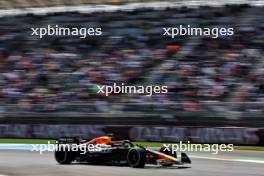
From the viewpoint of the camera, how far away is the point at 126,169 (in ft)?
33.0

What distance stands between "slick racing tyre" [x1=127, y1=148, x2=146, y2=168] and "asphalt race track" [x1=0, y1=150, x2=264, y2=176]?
0.13m

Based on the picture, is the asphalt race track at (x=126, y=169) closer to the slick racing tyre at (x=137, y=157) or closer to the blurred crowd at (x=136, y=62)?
the slick racing tyre at (x=137, y=157)

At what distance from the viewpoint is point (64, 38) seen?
79.9ft

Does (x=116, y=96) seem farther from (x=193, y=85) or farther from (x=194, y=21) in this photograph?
(x=194, y=21)

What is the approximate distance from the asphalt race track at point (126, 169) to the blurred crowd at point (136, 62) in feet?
18.3

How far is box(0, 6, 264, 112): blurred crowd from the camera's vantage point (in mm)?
17828

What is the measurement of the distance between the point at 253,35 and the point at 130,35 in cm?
514

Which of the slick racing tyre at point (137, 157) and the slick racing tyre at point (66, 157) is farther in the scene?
the slick racing tyre at point (66, 157)

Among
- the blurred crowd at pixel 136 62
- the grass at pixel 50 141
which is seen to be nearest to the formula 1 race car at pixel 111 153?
the grass at pixel 50 141

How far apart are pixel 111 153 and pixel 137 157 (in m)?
0.80

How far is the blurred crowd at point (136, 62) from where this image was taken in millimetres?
17828

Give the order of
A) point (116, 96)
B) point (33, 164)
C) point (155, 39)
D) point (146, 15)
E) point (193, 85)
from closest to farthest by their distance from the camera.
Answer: point (33, 164) → point (193, 85) → point (116, 96) → point (155, 39) → point (146, 15)

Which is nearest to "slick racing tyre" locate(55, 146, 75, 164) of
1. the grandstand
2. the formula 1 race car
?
the formula 1 race car

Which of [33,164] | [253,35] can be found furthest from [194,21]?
[33,164]
